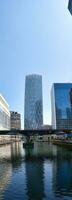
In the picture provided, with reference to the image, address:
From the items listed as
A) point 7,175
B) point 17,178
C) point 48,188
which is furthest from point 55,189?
point 7,175

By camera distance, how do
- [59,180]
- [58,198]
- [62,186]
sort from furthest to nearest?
[59,180] → [62,186] → [58,198]

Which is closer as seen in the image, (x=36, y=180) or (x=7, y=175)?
(x=36, y=180)

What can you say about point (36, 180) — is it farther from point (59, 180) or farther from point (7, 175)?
point (7, 175)

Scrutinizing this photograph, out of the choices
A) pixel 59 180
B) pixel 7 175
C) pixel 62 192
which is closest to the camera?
pixel 62 192

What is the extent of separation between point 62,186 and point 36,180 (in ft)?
23.8

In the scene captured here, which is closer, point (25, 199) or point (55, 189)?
point (25, 199)

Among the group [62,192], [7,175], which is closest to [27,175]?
[7,175]

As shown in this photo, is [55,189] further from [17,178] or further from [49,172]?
[49,172]

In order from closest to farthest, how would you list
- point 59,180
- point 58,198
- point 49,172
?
point 58,198
point 59,180
point 49,172

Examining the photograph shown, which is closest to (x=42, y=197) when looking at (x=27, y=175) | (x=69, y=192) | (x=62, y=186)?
(x=69, y=192)

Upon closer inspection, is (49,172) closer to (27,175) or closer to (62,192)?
(27,175)

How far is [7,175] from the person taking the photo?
62.4m

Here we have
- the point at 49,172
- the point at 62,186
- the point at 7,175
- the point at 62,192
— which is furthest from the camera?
the point at 49,172

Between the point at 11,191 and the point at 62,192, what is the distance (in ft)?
23.0
